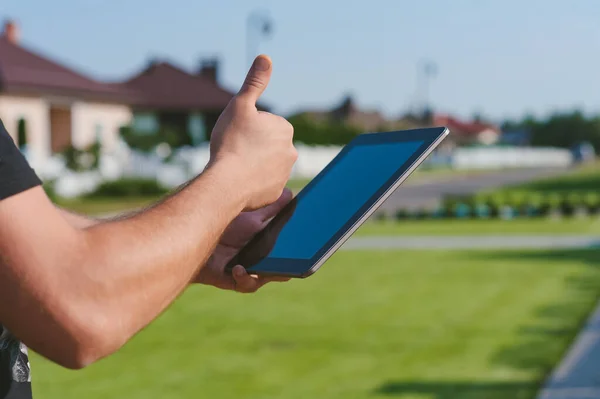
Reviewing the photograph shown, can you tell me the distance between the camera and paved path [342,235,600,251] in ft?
45.6

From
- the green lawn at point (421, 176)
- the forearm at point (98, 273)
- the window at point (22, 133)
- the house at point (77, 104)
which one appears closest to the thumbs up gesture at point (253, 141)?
the forearm at point (98, 273)

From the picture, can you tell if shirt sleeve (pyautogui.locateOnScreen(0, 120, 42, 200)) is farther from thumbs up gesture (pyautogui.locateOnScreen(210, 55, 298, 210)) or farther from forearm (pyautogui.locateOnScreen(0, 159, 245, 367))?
thumbs up gesture (pyautogui.locateOnScreen(210, 55, 298, 210))

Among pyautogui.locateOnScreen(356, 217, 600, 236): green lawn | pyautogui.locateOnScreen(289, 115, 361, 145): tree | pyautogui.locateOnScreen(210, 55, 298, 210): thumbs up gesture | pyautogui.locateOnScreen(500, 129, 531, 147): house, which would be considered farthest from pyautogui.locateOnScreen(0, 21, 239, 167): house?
pyautogui.locateOnScreen(500, 129, 531, 147): house

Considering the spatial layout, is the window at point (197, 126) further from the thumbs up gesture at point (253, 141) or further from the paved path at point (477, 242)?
the thumbs up gesture at point (253, 141)

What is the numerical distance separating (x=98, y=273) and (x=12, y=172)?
0.19 meters

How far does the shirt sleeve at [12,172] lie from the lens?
4.14 feet

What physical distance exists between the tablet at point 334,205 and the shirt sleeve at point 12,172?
57 centimetres

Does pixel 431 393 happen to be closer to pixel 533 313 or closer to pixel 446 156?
pixel 533 313

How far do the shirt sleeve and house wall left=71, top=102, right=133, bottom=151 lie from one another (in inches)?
1242

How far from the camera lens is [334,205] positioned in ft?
6.29

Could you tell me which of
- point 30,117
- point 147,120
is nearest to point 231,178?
point 30,117

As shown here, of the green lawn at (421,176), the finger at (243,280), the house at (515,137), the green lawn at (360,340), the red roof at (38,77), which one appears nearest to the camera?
the finger at (243,280)

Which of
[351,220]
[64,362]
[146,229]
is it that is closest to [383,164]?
[351,220]

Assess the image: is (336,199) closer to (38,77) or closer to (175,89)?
(38,77)
